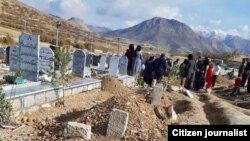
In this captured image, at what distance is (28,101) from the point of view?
999 cm

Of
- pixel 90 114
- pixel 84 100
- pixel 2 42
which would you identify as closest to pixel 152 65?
pixel 84 100

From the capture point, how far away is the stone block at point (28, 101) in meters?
9.88

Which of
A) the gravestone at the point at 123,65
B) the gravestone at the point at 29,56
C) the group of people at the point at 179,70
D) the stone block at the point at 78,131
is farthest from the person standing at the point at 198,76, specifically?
the stone block at the point at 78,131

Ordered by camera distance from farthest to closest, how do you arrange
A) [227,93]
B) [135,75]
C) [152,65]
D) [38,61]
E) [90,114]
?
[227,93] < [135,75] < [152,65] < [38,61] < [90,114]

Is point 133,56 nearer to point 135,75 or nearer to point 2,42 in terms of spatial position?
point 135,75

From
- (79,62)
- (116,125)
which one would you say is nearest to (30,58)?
(79,62)

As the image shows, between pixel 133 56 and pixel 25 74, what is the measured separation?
7.12 meters

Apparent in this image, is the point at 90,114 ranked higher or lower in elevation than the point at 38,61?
lower

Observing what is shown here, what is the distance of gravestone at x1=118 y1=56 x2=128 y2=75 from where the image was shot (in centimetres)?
1869

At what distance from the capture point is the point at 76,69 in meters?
14.9

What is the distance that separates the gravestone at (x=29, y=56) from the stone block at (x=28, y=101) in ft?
6.31

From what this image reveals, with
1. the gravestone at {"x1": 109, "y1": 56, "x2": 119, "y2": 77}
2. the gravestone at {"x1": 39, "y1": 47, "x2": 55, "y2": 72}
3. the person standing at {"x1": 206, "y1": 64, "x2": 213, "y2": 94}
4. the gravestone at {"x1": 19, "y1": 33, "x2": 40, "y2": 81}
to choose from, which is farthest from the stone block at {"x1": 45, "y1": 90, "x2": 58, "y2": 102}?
the person standing at {"x1": 206, "y1": 64, "x2": 213, "y2": 94}

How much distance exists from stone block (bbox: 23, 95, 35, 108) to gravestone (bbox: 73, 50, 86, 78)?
15.2ft

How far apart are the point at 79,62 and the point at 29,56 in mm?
3104
